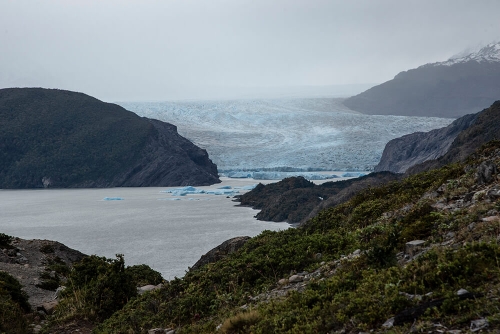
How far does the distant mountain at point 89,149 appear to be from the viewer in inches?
2505

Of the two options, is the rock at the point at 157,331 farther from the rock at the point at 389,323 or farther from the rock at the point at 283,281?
the rock at the point at 389,323

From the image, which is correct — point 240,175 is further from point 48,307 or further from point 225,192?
point 48,307

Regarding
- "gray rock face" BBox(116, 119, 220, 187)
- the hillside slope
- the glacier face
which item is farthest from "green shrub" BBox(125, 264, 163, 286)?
"gray rock face" BBox(116, 119, 220, 187)

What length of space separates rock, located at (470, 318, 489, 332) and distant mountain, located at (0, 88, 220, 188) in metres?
55.6

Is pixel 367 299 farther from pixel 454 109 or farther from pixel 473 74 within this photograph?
pixel 473 74

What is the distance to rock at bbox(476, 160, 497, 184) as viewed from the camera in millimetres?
7125

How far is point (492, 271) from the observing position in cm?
425

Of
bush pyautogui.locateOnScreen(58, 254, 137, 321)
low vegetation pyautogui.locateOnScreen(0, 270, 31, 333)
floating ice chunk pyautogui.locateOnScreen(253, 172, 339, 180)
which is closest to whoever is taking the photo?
low vegetation pyautogui.locateOnScreen(0, 270, 31, 333)

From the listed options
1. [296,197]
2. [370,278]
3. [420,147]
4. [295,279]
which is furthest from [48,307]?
[420,147]

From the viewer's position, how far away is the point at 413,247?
5.69 metres

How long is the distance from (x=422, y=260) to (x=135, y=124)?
7129cm

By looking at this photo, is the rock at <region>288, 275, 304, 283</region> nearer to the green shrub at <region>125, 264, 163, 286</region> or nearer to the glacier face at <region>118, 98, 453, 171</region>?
the green shrub at <region>125, 264, 163, 286</region>

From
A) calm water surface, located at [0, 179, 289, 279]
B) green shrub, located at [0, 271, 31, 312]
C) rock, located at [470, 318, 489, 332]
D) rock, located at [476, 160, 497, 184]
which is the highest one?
rock, located at [476, 160, 497, 184]

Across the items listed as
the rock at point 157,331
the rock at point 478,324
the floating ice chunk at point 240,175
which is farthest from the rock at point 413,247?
the floating ice chunk at point 240,175
